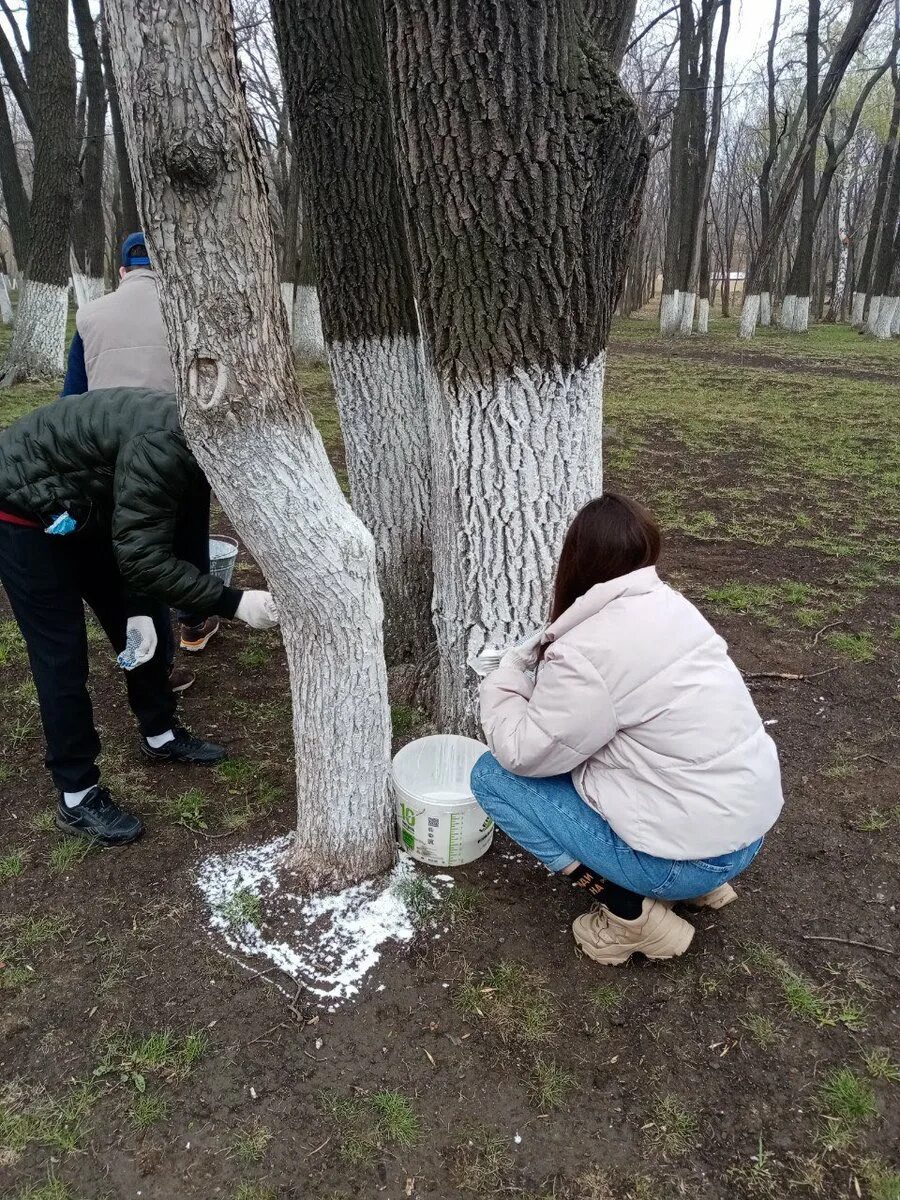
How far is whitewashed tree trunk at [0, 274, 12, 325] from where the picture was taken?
18203 mm

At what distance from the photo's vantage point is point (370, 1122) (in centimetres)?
179

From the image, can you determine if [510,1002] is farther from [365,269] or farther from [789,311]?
[789,311]

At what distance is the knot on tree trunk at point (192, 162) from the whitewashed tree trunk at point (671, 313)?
19.0 m

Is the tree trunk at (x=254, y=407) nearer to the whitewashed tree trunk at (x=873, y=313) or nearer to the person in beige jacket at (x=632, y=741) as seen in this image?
the person in beige jacket at (x=632, y=741)

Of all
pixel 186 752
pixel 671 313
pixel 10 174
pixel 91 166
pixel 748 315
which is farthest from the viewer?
pixel 671 313

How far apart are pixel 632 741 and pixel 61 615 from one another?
5.63 ft

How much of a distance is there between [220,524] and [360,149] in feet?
9.84

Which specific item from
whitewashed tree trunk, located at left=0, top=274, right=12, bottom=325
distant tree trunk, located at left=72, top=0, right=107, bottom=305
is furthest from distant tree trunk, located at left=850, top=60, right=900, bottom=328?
whitewashed tree trunk, located at left=0, top=274, right=12, bottom=325

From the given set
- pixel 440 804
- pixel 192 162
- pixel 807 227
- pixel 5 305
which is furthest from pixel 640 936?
pixel 5 305

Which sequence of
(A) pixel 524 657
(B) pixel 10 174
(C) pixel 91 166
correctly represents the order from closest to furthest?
(A) pixel 524 657, (B) pixel 10 174, (C) pixel 91 166

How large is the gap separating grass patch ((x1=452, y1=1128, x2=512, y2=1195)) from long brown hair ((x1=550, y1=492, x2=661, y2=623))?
124 centimetres

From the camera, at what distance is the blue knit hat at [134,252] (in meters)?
3.16

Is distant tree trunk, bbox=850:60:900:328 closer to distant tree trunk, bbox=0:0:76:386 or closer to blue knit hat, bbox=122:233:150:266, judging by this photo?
distant tree trunk, bbox=0:0:76:386

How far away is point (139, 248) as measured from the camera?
10.4 ft
